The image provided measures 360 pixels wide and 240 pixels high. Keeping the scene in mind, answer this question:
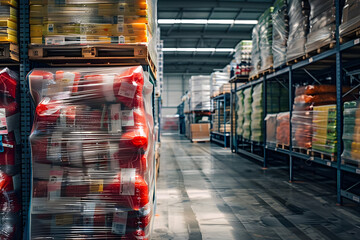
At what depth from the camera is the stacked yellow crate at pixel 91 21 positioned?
9.71 feet

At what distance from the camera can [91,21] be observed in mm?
2975

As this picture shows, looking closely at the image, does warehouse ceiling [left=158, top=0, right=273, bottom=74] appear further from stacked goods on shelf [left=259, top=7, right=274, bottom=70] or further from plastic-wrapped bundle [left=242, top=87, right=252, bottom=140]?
stacked goods on shelf [left=259, top=7, right=274, bottom=70]

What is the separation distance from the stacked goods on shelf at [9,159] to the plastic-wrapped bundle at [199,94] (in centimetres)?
1341

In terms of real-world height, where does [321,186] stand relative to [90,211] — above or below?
below

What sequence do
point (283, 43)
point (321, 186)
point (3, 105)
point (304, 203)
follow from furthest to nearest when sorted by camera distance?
point (283, 43)
point (321, 186)
point (304, 203)
point (3, 105)

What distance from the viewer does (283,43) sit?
6020 mm

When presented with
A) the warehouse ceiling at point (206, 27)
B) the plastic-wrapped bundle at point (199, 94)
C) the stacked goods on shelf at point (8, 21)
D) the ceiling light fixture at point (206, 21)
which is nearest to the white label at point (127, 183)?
the stacked goods on shelf at point (8, 21)

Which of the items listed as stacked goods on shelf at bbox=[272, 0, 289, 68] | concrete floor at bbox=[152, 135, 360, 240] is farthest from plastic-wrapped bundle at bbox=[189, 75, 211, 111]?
stacked goods on shelf at bbox=[272, 0, 289, 68]

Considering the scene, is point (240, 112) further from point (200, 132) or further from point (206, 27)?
point (206, 27)

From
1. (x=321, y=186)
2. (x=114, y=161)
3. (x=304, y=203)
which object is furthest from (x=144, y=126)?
(x=321, y=186)

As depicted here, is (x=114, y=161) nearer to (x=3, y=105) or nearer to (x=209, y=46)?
(x=3, y=105)

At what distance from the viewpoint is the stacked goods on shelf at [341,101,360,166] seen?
3.92 meters

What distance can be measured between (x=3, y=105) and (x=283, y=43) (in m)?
5.08

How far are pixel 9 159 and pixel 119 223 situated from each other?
1231 mm
